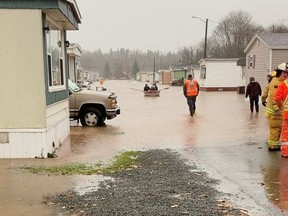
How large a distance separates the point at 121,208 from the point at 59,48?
21.3ft

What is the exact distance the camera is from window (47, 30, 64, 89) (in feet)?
28.9

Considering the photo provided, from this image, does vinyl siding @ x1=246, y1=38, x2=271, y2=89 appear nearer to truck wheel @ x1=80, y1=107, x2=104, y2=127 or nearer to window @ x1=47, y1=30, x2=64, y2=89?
truck wheel @ x1=80, y1=107, x2=104, y2=127

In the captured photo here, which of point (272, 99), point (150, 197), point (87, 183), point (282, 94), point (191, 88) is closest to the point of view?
point (150, 197)

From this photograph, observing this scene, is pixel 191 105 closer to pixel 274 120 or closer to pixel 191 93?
pixel 191 93

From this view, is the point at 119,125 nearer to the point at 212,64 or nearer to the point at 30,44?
the point at 30,44

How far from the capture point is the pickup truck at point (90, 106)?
44.9 feet

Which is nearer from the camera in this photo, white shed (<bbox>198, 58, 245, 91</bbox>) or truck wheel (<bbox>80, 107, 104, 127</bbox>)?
truck wheel (<bbox>80, 107, 104, 127</bbox>)

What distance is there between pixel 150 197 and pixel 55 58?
551 cm

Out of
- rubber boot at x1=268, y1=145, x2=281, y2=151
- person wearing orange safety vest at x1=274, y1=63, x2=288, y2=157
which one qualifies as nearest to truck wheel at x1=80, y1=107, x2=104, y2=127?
rubber boot at x1=268, y1=145, x2=281, y2=151

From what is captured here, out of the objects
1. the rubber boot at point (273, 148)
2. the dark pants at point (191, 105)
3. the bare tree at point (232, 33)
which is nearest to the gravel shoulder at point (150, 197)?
the rubber boot at point (273, 148)

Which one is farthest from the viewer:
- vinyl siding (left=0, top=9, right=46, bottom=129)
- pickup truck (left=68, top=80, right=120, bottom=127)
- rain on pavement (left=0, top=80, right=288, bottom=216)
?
pickup truck (left=68, top=80, right=120, bottom=127)

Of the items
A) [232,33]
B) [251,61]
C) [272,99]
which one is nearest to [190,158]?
[272,99]

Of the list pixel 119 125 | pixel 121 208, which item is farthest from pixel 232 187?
pixel 119 125

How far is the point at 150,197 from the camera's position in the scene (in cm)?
534
